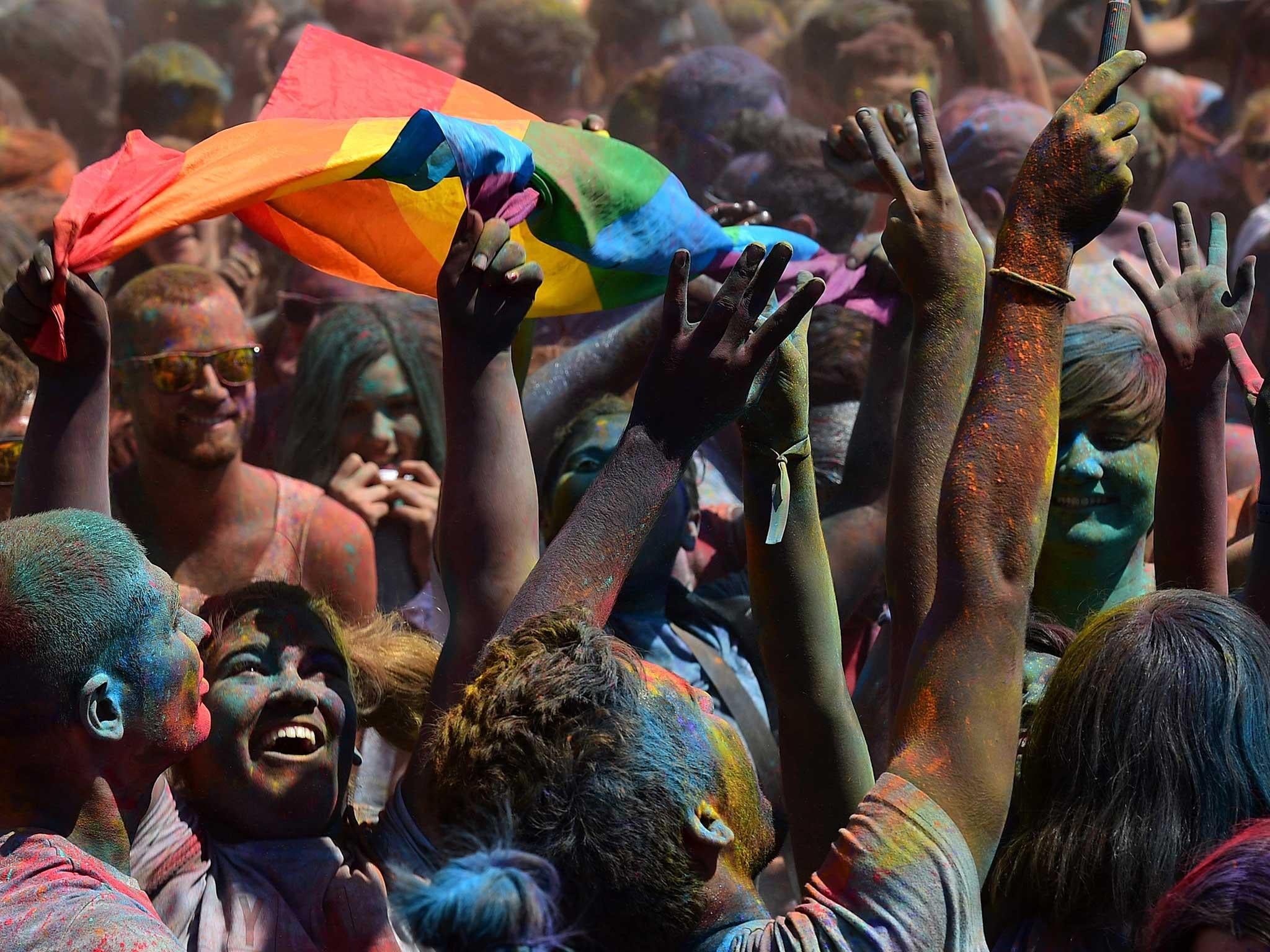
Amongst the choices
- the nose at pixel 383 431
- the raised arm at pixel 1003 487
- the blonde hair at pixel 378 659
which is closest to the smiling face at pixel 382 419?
the nose at pixel 383 431

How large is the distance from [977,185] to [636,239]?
234 cm

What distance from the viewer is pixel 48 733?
5.89 ft

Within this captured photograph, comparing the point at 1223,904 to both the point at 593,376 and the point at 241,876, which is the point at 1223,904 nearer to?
the point at 241,876

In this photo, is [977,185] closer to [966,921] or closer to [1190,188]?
[1190,188]

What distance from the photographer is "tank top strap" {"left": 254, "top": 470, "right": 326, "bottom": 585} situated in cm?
340

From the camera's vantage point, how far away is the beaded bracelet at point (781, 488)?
212 cm

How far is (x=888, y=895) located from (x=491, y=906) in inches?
16.7

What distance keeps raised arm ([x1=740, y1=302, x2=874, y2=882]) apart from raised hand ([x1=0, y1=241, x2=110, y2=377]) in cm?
106

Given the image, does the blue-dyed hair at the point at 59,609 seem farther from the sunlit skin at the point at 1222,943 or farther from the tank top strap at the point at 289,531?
A: the tank top strap at the point at 289,531

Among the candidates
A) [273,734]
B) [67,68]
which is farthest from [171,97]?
[273,734]

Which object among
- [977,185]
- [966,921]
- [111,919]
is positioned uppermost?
[977,185]

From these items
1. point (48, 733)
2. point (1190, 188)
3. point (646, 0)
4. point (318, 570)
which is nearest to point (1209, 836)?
point (48, 733)

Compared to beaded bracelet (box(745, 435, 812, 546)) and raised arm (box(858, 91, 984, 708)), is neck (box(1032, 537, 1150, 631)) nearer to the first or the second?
raised arm (box(858, 91, 984, 708))

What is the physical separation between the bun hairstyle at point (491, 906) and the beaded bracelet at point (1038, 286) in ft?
3.12
